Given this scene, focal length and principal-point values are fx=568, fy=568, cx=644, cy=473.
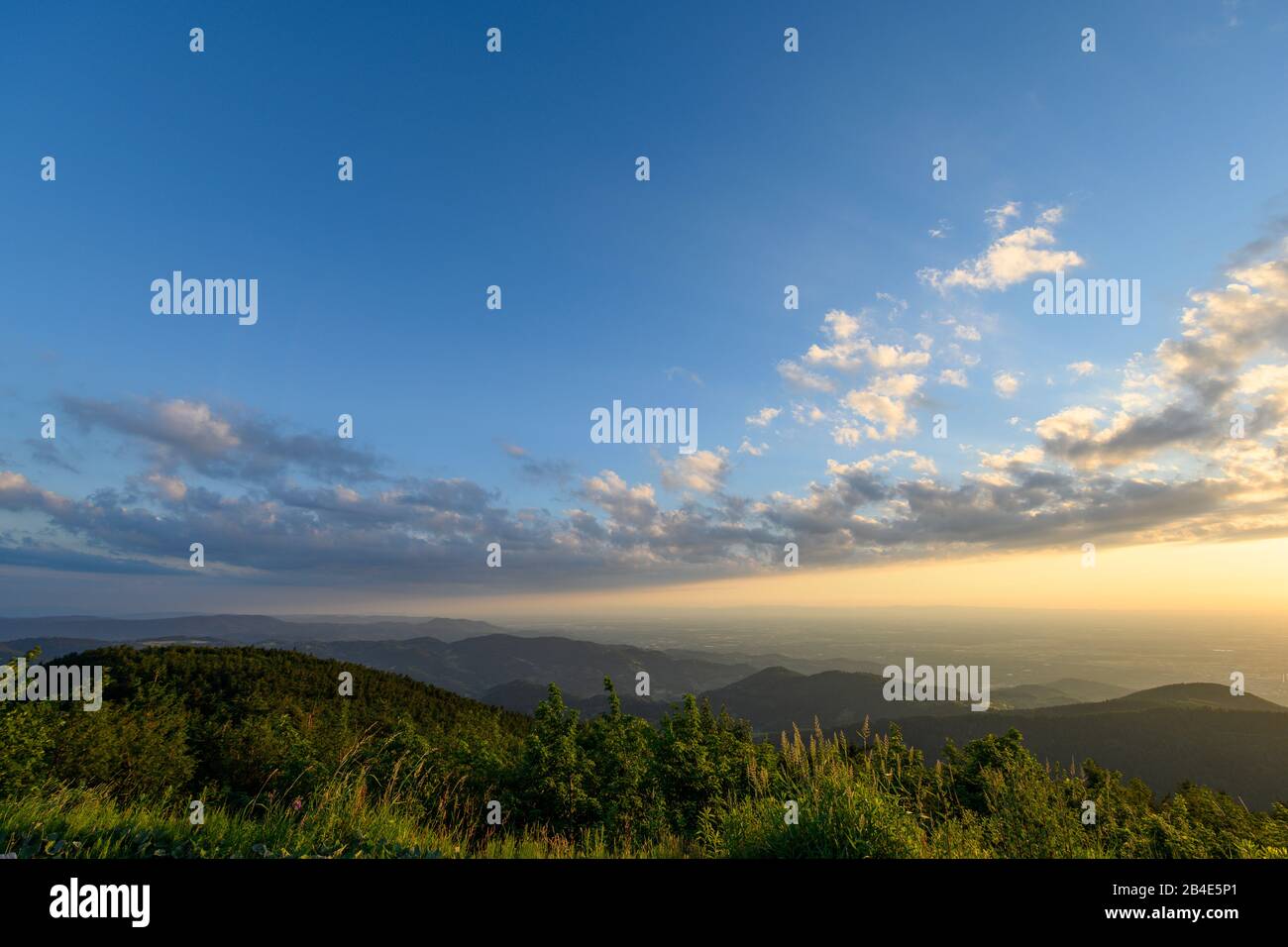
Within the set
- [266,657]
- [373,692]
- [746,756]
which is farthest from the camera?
[266,657]

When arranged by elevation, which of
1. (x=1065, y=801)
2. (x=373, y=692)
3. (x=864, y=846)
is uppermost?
(x=864, y=846)

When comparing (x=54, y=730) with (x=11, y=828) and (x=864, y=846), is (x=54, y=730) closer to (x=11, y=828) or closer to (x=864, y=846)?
(x=11, y=828)

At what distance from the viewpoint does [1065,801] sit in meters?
8.77

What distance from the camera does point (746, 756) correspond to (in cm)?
1744

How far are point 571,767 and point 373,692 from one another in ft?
250
